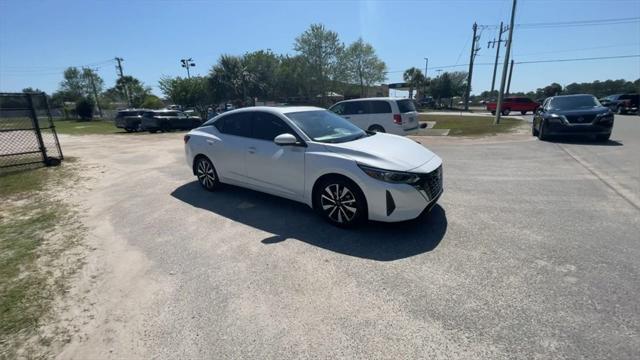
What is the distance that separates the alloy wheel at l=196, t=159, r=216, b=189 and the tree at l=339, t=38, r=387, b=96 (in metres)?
51.6

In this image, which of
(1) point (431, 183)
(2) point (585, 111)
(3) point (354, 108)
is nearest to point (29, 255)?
(1) point (431, 183)

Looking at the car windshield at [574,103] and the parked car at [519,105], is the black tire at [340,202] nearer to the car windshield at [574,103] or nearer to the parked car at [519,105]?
the car windshield at [574,103]

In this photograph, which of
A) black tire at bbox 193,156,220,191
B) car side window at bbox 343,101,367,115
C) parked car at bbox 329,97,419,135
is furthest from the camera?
car side window at bbox 343,101,367,115

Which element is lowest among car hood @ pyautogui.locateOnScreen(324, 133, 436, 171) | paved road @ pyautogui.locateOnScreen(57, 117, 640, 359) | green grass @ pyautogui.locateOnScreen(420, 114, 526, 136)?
green grass @ pyautogui.locateOnScreen(420, 114, 526, 136)

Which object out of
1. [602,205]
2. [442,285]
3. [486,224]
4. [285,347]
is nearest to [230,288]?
[285,347]

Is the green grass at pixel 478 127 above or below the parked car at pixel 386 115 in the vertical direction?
below

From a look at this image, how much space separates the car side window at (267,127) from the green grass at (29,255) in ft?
9.32

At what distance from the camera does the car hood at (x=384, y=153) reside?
378cm

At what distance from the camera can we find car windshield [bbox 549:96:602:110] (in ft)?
34.3

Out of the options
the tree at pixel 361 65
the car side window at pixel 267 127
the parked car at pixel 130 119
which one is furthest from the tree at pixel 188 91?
the car side window at pixel 267 127

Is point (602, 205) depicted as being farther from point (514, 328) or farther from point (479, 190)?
point (514, 328)

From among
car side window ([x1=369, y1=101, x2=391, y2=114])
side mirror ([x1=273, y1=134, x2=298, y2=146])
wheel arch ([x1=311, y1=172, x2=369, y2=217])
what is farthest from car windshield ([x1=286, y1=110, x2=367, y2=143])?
car side window ([x1=369, y1=101, x2=391, y2=114])

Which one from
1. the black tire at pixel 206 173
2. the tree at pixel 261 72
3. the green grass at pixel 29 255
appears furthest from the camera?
the tree at pixel 261 72

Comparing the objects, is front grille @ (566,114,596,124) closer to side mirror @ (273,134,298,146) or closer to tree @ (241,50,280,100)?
side mirror @ (273,134,298,146)
